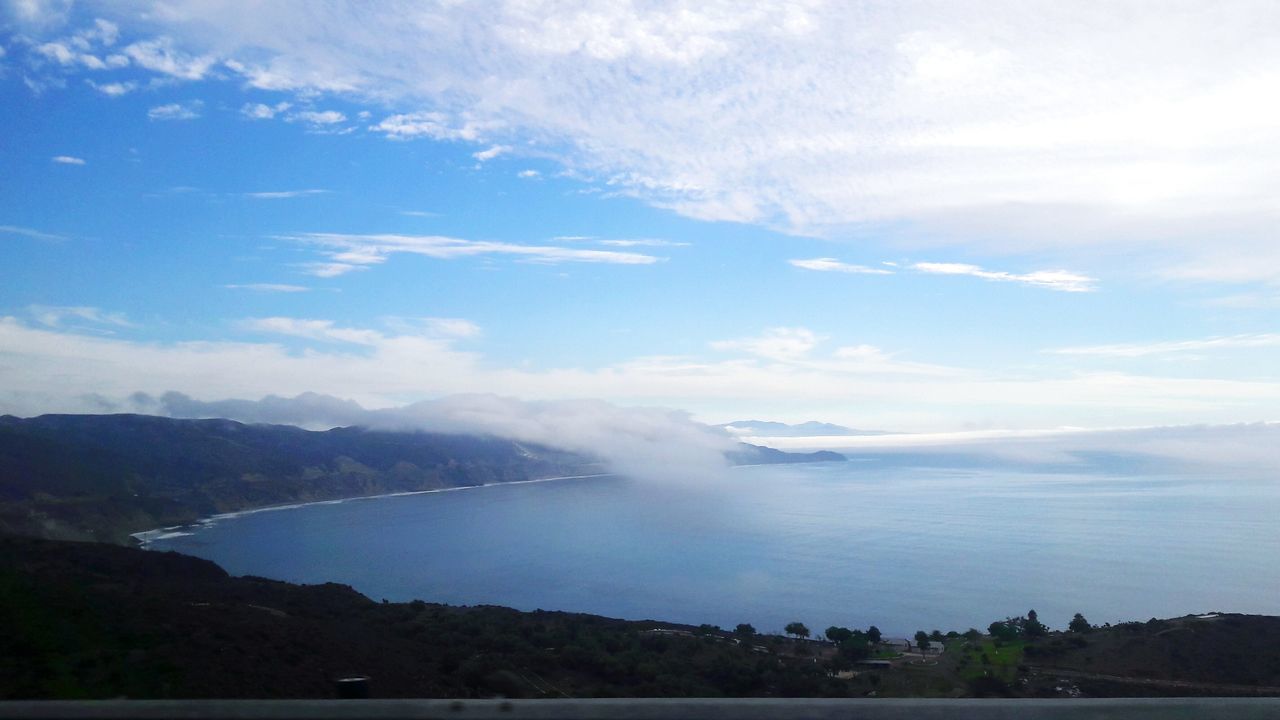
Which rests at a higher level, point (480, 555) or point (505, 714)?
point (505, 714)

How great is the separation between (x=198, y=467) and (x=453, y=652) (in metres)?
65.9

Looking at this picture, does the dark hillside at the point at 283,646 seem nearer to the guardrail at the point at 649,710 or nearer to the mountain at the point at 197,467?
the guardrail at the point at 649,710

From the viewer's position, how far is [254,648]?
7.54 meters

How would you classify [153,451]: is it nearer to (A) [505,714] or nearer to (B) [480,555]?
(B) [480,555]

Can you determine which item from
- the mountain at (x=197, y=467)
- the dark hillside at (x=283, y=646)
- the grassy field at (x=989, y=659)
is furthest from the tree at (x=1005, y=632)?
the mountain at (x=197, y=467)

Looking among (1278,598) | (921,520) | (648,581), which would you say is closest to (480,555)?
(648,581)

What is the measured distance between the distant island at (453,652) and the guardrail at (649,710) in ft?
8.53

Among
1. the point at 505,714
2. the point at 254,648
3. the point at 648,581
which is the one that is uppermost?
the point at 505,714

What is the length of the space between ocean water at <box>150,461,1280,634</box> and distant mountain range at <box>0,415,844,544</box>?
3.47m

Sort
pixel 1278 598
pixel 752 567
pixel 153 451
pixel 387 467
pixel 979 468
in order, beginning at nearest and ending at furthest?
pixel 1278 598
pixel 752 567
pixel 153 451
pixel 387 467
pixel 979 468

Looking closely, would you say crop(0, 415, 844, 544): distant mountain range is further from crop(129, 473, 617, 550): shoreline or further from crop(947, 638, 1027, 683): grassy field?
crop(947, 638, 1027, 683): grassy field

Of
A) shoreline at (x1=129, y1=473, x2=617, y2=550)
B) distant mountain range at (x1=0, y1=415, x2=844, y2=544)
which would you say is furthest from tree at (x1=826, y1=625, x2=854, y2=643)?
shoreline at (x1=129, y1=473, x2=617, y2=550)

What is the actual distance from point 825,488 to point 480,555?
2181 inches

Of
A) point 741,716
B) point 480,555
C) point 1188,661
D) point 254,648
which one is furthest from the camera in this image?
point 480,555
